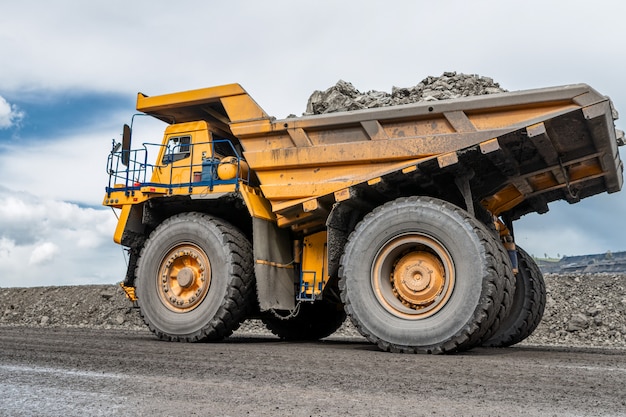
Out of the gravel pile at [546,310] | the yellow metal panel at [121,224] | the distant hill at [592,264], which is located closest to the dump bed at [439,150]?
the yellow metal panel at [121,224]

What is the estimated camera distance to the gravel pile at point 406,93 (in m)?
8.02

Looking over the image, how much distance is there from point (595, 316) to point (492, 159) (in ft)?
20.1

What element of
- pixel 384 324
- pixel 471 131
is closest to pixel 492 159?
pixel 471 131

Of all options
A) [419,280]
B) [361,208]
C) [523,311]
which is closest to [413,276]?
[419,280]

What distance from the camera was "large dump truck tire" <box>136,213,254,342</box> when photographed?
25.9ft

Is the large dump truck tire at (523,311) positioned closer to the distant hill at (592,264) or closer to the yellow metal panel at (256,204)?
the yellow metal panel at (256,204)

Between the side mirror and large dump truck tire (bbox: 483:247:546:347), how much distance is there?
5.76 m

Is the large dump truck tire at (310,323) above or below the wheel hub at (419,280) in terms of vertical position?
below

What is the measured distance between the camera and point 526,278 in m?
8.80

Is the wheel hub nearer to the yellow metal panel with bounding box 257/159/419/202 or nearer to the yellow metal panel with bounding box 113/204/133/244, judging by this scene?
the yellow metal panel with bounding box 257/159/419/202

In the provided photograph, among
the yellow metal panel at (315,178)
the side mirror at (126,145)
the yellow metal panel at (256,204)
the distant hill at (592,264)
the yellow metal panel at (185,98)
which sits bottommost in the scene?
the distant hill at (592,264)

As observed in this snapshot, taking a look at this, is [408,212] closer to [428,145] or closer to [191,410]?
[428,145]

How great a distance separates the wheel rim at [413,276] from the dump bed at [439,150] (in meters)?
0.80

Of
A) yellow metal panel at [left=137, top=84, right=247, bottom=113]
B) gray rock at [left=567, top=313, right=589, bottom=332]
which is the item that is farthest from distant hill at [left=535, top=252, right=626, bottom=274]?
yellow metal panel at [left=137, top=84, right=247, bottom=113]
